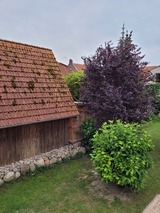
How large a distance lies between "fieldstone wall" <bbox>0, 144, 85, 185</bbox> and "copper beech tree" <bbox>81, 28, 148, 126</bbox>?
1.54 metres

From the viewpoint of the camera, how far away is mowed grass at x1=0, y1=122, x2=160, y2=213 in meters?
4.76

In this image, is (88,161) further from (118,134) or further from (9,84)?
(9,84)

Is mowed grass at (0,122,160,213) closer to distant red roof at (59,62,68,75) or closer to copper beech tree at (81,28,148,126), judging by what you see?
copper beech tree at (81,28,148,126)

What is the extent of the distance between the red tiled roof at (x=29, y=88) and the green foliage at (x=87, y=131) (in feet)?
2.76

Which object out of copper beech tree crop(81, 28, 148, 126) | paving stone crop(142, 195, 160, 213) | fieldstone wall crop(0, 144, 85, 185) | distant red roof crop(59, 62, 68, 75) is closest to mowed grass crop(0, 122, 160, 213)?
paving stone crop(142, 195, 160, 213)

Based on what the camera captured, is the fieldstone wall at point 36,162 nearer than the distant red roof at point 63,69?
Yes

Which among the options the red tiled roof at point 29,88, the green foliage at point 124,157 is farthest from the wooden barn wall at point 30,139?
the green foliage at point 124,157

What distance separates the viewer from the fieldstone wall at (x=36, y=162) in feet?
19.9

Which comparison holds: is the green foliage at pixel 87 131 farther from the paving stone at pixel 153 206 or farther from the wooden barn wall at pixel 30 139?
the paving stone at pixel 153 206

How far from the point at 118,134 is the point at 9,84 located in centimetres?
385

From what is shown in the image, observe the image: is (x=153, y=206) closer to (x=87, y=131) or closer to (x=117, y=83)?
(x=87, y=131)

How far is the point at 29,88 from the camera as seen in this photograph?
23.2 feet

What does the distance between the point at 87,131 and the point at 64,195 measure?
131 inches

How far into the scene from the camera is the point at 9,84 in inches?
260
